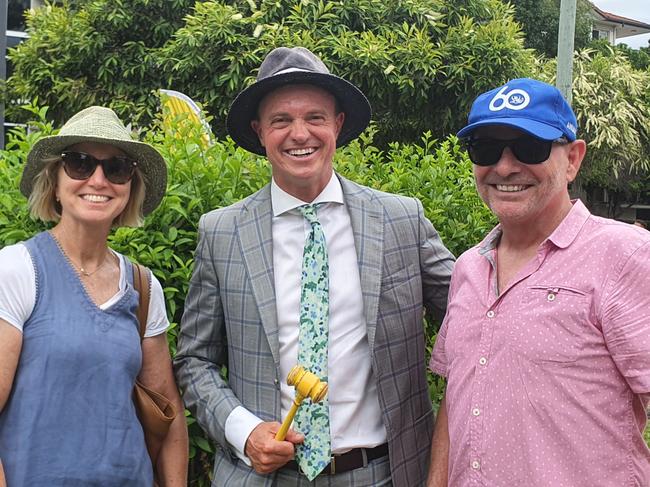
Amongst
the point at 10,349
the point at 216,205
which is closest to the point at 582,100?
the point at 216,205

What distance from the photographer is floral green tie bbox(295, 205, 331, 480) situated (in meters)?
2.29

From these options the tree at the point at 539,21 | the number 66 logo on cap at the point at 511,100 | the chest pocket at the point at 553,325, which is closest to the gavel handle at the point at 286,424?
the chest pocket at the point at 553,325

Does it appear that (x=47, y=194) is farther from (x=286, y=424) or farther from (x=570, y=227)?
(x=570, y=227)

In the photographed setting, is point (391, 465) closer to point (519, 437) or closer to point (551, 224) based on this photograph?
point (519, 437)

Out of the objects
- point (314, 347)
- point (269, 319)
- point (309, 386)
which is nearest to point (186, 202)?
point (269, 319)

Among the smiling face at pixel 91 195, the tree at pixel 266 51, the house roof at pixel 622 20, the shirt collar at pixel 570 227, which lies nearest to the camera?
the shirt collar at pixel 570 227

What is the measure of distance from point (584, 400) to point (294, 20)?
7.22 metres

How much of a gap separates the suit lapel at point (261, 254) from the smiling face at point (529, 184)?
0.76 meters

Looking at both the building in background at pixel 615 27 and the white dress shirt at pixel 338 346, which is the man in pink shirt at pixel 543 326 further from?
the building in background at pixel 615 27

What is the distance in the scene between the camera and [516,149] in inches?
80.7

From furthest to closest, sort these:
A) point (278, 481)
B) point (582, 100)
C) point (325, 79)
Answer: point (582, 100) < point (325, 79) < point (278, 481)

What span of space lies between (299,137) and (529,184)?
2.55 feet

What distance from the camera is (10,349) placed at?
1964 millimetres

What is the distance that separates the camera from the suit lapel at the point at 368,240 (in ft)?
7.88
